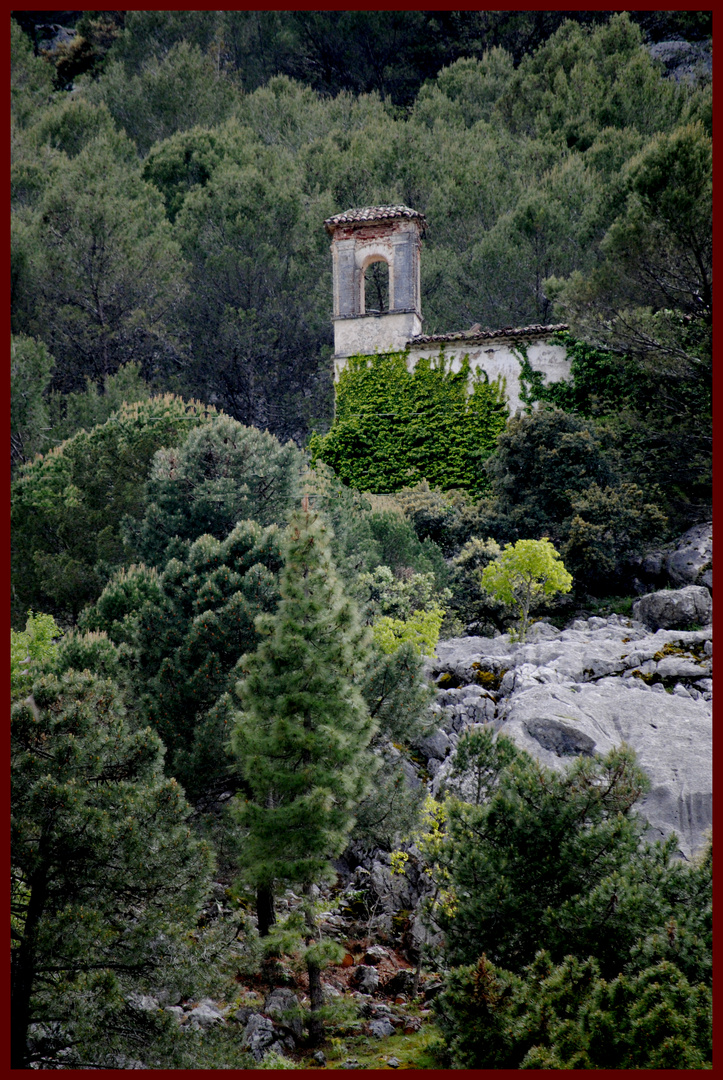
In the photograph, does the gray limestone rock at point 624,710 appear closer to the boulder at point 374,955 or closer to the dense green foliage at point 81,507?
the boulder at point 374,955

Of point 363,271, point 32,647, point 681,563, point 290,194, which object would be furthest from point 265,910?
point 290,194

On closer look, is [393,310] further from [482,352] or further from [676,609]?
[676,609]

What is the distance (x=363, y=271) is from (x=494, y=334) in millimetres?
4705

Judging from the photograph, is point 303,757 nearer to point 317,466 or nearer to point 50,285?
point 317,466

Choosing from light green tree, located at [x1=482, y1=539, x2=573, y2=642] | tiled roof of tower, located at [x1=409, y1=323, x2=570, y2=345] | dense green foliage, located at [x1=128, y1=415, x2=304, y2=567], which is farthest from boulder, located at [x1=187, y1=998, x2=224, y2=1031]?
tiled roof of tower, located at [x1=409, y1=323, x2=570, y2=345]

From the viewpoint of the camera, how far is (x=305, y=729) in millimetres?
9172

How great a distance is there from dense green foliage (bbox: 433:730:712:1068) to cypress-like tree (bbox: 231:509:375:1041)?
147cm

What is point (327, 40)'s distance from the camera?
4588 centimetres

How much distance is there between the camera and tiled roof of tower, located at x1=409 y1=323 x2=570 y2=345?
81.1 ft

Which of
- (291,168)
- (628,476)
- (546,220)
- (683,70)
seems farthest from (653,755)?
(683,70)

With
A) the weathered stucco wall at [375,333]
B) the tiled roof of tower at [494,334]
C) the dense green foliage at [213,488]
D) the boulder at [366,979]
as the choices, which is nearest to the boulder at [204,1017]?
the boulder at [366,979]

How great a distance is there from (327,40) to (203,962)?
48.7m

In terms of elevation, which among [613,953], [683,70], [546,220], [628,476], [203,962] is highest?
[683,70]

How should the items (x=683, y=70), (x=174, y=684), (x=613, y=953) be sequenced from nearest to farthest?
1. (x=613, y=953)
2. (x=174, y=684)
3. (x=683, y=70)
